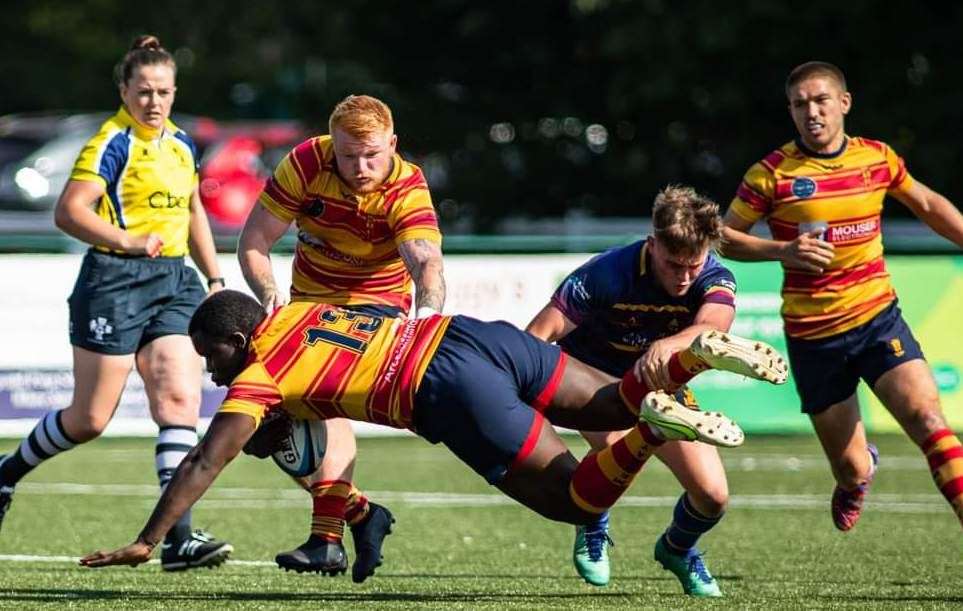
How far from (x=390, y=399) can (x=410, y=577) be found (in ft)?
5.63

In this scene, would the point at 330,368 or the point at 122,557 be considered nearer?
the point at 122,557

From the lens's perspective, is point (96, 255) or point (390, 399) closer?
point (390, 399)

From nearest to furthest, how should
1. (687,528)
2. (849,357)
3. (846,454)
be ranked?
1. (687,528)
2. (849,357)
3. (846,454)

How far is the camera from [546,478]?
6.99 m

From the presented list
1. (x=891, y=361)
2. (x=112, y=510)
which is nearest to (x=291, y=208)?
(x=891, y=361)

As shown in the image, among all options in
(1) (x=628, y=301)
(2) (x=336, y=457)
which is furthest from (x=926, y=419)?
(2) (x=336, y=457)

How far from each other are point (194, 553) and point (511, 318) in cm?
764

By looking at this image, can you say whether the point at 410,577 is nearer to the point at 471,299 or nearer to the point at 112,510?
the point at 112,510

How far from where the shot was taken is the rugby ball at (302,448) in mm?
7301

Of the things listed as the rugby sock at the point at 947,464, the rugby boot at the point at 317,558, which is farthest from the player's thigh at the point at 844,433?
the rugby boot at the point at 317,558

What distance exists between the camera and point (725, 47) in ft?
67.8

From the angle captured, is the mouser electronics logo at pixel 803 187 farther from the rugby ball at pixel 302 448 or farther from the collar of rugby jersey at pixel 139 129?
the collar of rugby jersey at pixel 139 129

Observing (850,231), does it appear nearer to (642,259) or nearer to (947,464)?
(947,464)

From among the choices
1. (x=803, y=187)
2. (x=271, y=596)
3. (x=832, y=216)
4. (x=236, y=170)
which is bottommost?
(x=236, y=170)
